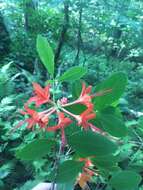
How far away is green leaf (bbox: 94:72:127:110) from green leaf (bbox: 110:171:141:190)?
123mm

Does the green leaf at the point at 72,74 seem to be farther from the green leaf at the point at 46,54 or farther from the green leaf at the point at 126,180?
the green leaf at the point at 126,180

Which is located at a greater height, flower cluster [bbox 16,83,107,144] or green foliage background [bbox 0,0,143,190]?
flower cluster [bbox 16,83,107,144]

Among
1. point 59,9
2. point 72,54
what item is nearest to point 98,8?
point 72,54

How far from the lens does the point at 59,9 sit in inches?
240

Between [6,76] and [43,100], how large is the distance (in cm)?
259

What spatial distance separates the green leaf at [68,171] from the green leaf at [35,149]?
0.12ft

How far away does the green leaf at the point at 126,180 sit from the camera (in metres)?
0.58

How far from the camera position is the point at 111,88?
21.2 inches

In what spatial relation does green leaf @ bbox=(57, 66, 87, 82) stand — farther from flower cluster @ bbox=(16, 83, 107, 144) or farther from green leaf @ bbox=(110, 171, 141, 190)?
green leaf @ bbox=(110, 171, 141, 190)

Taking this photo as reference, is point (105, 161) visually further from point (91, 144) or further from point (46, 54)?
point (46, 54)

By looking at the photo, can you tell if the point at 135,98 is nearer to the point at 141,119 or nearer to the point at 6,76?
the point at 6,76

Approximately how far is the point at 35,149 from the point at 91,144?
79 mm

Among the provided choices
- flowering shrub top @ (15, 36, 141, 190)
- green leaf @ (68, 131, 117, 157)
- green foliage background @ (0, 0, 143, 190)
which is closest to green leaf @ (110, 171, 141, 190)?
flowering shrub top @ (15, 36, 141, 190)

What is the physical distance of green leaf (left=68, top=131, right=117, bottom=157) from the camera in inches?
19.3
